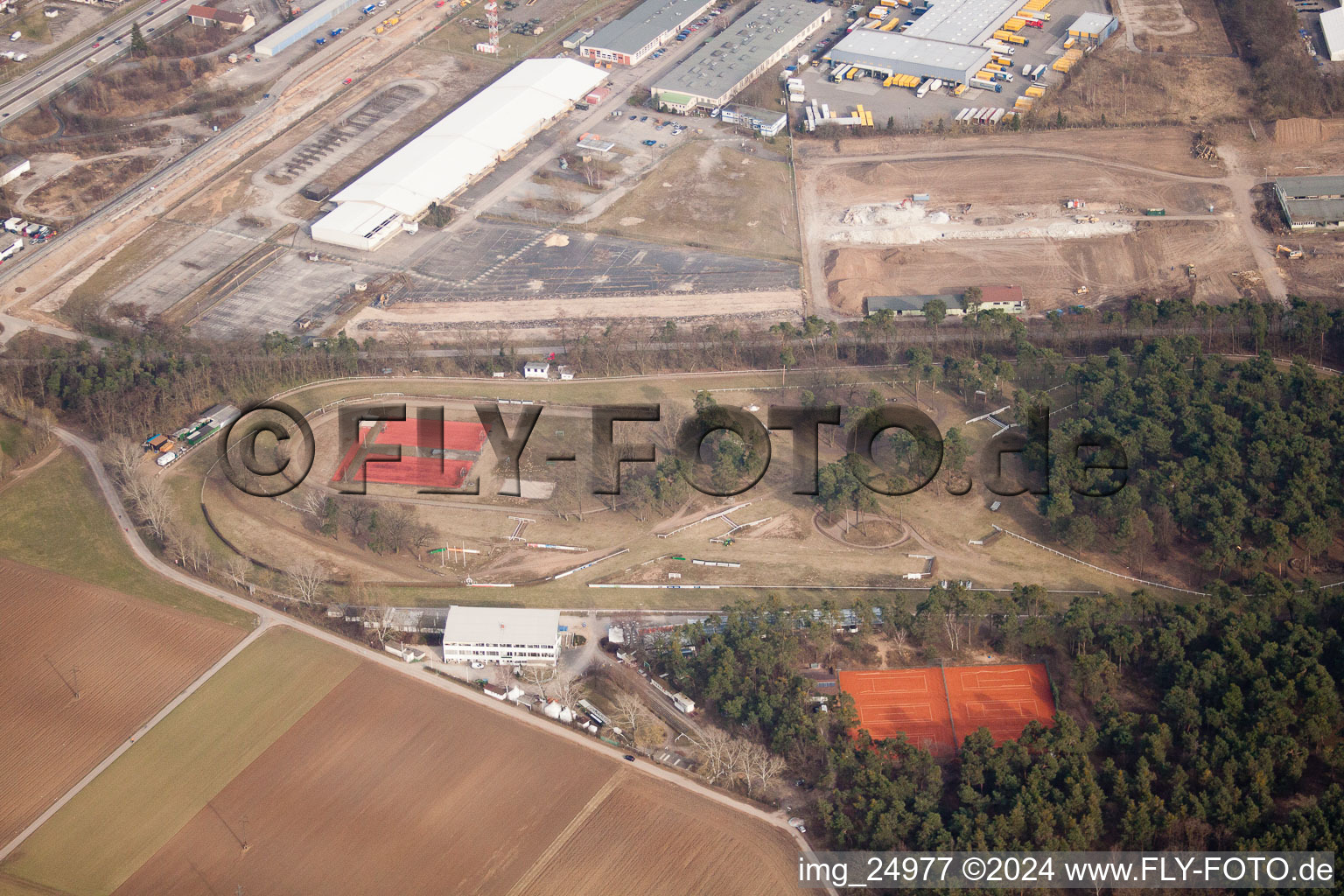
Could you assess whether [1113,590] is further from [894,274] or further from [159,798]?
[159,798]

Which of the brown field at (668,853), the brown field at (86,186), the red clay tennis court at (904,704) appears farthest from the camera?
the brown field at (86,186)

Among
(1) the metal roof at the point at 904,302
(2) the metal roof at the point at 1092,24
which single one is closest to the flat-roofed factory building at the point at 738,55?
(2) the metal roof at the point at 1092,24

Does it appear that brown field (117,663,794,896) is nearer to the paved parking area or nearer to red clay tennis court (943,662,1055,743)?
red clay tennis court (943,662,1055,743)

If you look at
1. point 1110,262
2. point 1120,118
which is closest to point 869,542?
point 1110,262

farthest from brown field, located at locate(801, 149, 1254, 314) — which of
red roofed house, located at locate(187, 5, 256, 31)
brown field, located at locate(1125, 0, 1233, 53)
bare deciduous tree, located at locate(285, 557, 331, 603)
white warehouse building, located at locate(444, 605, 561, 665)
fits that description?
red roofed house, located at locate(187, 5, 256, 31)

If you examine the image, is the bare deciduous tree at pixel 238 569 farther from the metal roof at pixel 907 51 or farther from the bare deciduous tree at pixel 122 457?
the metal roof at pixel 907 51

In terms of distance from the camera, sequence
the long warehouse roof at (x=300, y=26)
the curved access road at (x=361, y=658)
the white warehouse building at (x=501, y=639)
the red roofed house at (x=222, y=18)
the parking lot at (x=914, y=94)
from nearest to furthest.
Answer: the curved access road at (x=361, y=658)
the white warehouse building at (x=501, y=639)
the parking lot at (x=914, y=94)
the long warehouse roof at (x=300, y=26)
the red roofed house at (x=222, y=18)
